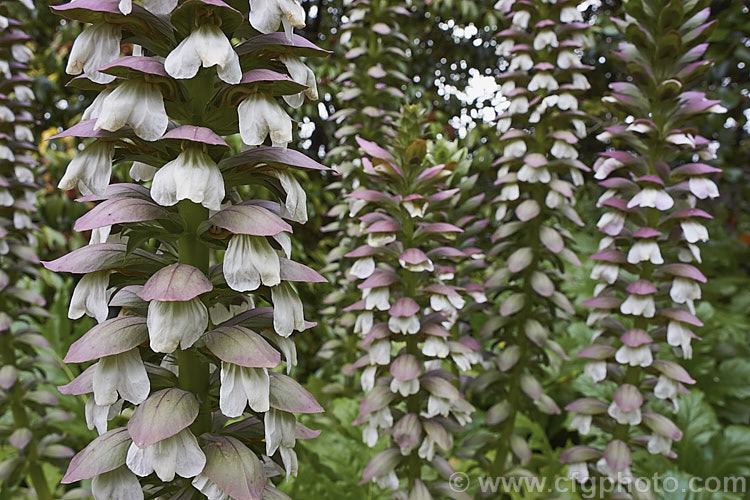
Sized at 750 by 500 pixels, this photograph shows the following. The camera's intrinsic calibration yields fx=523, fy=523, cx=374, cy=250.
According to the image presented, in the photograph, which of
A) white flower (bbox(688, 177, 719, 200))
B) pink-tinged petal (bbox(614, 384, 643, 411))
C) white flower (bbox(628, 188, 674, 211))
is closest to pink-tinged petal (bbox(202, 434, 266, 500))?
pink-tinged petal (bbox(614, 384, 643, 411))

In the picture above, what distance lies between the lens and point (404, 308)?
1.71 meters

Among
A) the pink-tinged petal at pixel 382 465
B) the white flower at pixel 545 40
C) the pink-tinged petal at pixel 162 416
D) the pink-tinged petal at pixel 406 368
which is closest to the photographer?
the pink-tinged petal at pixel 162 416

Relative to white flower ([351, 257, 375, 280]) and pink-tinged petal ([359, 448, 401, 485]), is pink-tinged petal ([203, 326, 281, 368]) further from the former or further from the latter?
pink-tinged petal ([359, 448, 401, 485])

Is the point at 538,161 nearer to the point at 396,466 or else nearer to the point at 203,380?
the point at 396,466

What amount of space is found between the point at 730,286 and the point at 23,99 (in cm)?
503

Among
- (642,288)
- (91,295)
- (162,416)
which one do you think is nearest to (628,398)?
(642,288)

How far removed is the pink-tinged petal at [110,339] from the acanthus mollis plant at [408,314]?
3.07 ft

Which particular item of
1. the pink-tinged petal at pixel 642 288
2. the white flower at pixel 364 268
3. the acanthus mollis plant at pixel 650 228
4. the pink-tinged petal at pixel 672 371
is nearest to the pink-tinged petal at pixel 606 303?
the acanthus mollis plant at pixel 650 228

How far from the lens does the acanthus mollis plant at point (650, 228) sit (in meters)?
1.88

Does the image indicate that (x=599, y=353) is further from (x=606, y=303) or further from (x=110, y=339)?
(x=110, y=339)

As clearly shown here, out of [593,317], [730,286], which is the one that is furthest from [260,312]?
[730,286]

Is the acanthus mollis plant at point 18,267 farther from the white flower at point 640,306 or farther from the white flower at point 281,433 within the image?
the white flower at point 640,306

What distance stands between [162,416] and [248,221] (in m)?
0.34

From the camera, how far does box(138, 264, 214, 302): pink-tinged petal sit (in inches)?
31.5
